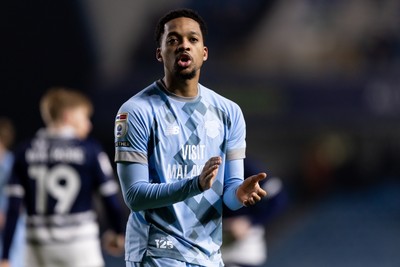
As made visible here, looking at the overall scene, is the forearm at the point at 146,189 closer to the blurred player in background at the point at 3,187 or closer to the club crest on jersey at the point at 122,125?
the club crest on jersey at the point at 122,125

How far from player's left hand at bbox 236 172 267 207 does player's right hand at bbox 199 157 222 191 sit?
189 millimetres

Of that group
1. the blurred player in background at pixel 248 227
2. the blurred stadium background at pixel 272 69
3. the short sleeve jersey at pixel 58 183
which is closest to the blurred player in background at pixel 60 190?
the short sleeve jersey at pixel 58 183

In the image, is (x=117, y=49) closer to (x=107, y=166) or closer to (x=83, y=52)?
(x=83, y=52)

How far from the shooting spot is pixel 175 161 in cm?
423

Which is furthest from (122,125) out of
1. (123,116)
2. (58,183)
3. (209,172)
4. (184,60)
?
(58,183)

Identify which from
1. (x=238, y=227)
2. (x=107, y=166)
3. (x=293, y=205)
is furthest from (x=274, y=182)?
(x=293, y=205)

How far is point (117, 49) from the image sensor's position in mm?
17125

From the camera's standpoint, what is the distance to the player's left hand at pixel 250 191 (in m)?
3.98

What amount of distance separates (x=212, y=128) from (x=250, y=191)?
0.39 meters

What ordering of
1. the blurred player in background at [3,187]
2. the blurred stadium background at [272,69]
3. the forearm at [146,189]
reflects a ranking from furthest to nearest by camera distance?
1. the blurred stadium background at [272,69]
2. the blurred player in background at [3,187]
3. the forearm at [146,189]

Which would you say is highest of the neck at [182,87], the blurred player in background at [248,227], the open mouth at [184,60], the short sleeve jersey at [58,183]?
the open mouth at [184,60]

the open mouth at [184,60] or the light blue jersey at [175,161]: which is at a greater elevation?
the open mouth at [184,60]

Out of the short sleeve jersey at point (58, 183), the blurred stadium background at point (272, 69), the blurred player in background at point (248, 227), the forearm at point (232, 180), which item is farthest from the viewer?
the blurred stadium background at point (272, 69)

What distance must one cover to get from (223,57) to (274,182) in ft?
28.9
